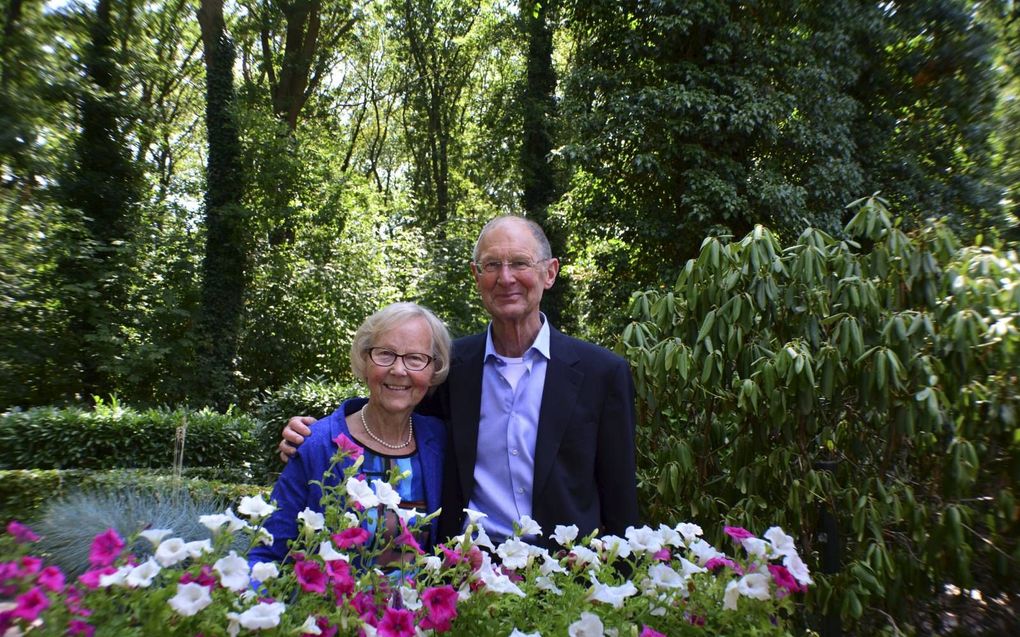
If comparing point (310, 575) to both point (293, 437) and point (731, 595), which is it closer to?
point (731, 595)

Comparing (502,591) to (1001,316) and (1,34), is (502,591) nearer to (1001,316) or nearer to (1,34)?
(1001,316)

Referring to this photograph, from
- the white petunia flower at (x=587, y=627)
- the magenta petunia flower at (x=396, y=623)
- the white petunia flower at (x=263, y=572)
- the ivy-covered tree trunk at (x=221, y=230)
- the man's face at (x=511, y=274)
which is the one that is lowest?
the white petunia flower at (x=587, y=627)

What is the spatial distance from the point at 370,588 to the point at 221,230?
51.4ft

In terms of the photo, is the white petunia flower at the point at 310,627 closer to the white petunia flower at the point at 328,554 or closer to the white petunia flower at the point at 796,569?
the white petunia flower at the point at 328,554

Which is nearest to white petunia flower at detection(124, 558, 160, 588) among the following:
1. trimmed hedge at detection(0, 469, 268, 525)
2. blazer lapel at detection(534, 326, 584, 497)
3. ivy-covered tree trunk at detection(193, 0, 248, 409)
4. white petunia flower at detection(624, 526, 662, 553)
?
white petunia flower at detection(624, 526, 662, 553)

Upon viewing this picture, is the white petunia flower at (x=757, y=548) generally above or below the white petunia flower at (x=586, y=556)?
above

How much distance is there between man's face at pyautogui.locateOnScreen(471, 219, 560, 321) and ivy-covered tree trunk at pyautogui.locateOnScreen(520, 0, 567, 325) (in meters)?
14.7

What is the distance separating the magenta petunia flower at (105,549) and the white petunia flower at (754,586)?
3.52 feet

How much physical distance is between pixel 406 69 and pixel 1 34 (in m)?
13.0

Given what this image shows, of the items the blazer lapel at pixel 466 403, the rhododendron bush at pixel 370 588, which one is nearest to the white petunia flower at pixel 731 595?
the rhododendron bush at pixel 370 588

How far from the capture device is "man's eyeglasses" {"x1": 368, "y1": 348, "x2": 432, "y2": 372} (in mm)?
2211

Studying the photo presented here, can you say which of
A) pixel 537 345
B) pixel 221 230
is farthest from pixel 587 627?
pixel 221 230

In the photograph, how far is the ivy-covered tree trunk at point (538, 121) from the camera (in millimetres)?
17531

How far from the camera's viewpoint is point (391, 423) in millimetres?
2260
